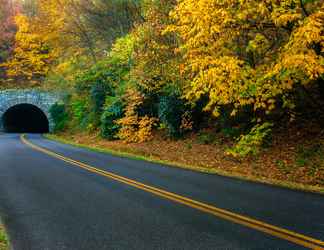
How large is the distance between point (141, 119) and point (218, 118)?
6064 millimetres

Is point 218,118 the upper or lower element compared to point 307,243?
→ upper

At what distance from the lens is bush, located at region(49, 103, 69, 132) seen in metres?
42.4

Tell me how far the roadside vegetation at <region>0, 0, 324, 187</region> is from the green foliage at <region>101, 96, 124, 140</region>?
0.26 feet

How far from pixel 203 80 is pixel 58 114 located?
3360 centimetres

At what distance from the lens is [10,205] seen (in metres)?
8.70

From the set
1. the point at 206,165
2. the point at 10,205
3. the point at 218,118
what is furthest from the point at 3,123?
the point at 10,205

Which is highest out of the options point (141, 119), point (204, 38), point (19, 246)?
point (204, 38)

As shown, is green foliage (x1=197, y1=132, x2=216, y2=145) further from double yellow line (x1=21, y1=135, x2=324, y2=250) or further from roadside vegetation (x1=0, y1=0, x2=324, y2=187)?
double yellow line (x1=21, y1=135, x2=324, y2=250)

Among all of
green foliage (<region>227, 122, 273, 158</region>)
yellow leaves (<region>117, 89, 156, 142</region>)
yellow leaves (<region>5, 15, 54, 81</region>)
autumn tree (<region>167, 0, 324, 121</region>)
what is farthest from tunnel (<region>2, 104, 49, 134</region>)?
autumn tree (<region>167, 0, 324, 121</region>)

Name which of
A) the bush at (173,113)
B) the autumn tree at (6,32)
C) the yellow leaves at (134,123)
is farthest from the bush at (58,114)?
the bush at (173,113)

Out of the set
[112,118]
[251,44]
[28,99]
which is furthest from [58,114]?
[251,44]

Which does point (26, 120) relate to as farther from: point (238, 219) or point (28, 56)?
point (238, 219)

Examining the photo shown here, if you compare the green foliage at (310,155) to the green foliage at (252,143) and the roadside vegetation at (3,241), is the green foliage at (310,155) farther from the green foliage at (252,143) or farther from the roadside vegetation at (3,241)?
the roadside vegetation at (3,241)

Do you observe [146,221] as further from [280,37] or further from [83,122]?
[83,122]
